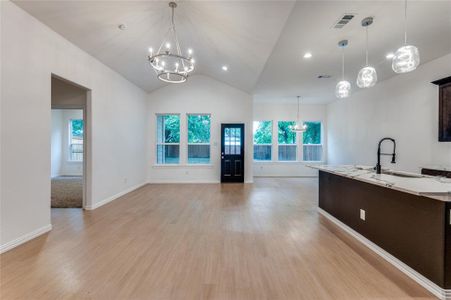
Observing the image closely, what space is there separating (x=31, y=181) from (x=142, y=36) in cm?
314

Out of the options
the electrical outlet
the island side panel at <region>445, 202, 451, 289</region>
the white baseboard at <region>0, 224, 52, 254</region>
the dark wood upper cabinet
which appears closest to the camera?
the island side panel at <region>445, 202, 451, 289</region>

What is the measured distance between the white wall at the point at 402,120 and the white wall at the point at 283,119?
4.82 ft

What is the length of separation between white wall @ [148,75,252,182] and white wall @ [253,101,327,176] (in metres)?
1.62

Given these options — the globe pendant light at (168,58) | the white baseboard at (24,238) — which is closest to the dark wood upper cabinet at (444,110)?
the globe pendant light at (168,58)

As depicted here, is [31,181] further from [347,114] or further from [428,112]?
[347,114]

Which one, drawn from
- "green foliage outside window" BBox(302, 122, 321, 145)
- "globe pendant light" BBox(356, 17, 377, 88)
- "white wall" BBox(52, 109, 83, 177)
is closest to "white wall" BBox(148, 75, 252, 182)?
"green foliage outside window" BBox(302, 122, 321, 145)

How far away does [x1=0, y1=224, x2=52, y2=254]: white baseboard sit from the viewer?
8.87 ft

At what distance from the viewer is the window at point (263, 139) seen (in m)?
9.34

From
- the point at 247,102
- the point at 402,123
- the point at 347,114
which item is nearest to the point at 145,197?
the point at 247,102

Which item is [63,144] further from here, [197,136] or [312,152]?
[312,152]

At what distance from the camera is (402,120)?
5.23m

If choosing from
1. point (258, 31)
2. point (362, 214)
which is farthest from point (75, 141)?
point (362, 214)

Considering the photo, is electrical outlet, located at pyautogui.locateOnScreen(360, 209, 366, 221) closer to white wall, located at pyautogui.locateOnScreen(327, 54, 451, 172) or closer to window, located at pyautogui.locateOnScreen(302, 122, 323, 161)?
white wall, located at pyautogui.locateOnScreen(327, 54, 451, 172)

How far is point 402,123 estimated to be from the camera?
5.23 meters
